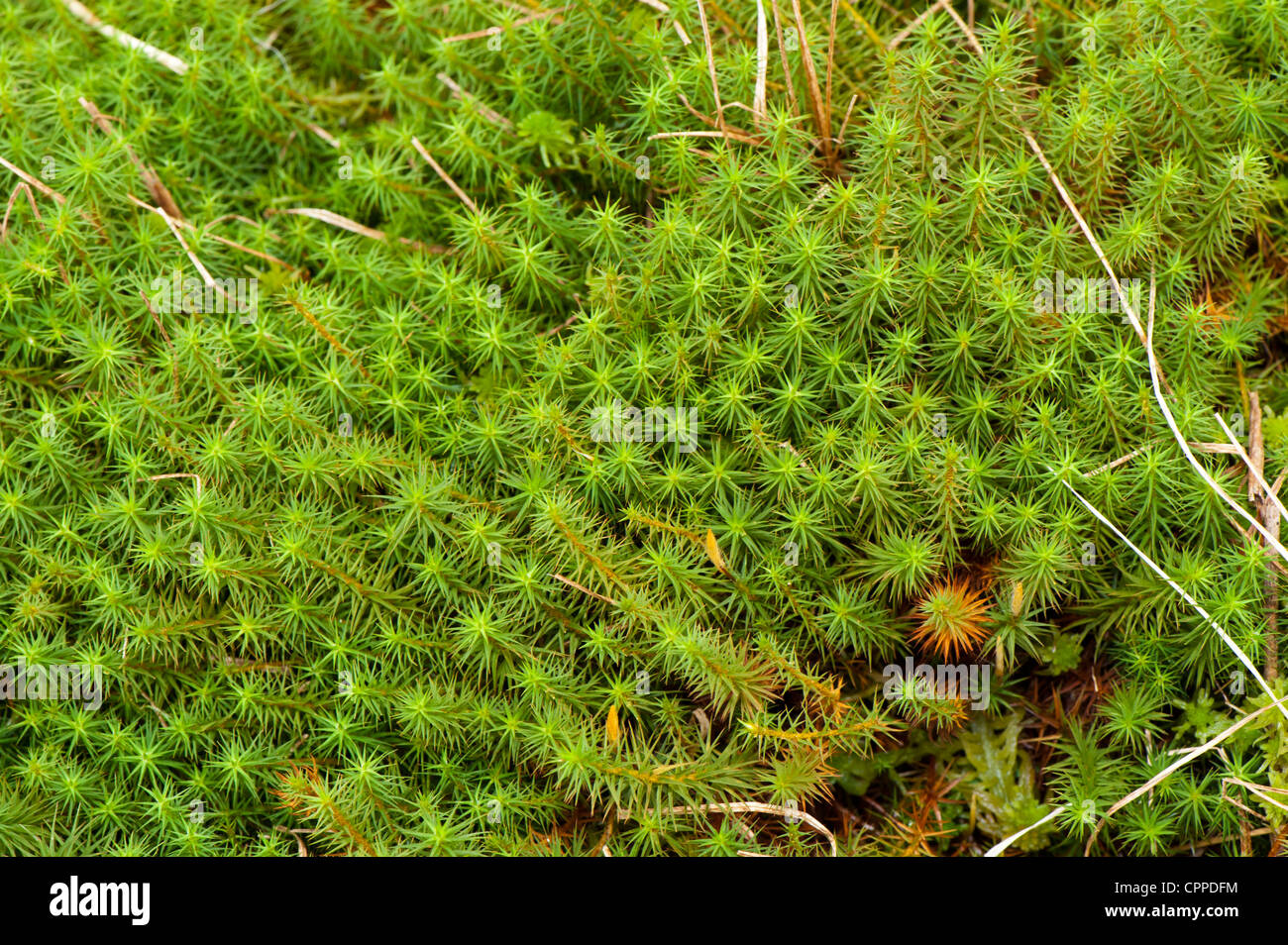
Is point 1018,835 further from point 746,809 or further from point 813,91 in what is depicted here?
point 813,91

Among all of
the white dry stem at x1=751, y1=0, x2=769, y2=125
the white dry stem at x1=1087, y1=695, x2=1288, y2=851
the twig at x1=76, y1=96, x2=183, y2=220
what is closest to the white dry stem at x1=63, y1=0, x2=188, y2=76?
the twig at x1=76, y1=96, x2=183, y2=220

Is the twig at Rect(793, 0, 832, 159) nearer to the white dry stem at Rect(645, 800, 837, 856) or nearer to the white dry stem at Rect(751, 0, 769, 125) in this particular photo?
the white dry stem at Rect(751, 0, 769, 125)

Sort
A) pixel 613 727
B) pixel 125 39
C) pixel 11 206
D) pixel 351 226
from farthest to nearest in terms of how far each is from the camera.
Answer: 1. pixel 125 39
2. pixel 351 226
3. pixel 11 206
4. pixel 613 727

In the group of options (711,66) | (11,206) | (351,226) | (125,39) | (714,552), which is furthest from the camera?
(125,39)

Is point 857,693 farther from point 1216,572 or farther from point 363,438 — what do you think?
point 363,438

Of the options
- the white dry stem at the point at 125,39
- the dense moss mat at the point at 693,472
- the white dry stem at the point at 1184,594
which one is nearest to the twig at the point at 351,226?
the dense moss mat at the point at 693,472

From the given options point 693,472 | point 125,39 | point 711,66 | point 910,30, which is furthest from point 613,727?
point 125,39

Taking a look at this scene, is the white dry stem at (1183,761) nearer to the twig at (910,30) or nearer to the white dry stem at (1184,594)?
the white dry stem at (1184,594)

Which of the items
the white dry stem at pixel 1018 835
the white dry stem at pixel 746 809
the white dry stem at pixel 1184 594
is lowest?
the white dry stem at pixel 1018 835

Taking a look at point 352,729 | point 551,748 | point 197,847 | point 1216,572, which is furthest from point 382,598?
Result: point 1216,572

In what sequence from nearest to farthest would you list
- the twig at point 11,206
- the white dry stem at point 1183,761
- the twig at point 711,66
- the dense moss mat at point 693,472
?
the white dry stem at point 1183,761 → the dense moss mat at point 693,472 → the twig at point 711,66 → the twig at point 11,206
